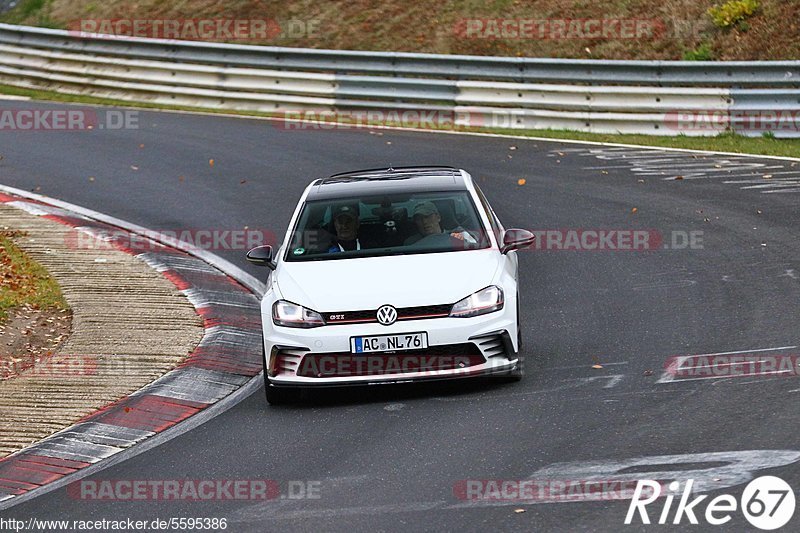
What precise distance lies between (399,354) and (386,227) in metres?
1.50

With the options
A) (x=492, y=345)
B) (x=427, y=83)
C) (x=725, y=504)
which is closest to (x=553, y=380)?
(x=492, y=345)

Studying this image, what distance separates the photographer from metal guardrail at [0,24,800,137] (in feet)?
65.6

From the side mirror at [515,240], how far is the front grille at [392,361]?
1.18 metres

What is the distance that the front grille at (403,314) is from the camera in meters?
9.05

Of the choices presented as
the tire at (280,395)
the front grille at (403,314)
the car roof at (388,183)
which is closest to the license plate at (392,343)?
the front grille at (403,314)

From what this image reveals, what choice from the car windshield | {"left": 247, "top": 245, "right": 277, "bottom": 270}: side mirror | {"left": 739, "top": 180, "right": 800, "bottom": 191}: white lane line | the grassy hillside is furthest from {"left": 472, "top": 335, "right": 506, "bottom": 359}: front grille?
the grassy hillside

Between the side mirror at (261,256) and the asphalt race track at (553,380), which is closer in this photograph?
the asphalt race track at (553,380)

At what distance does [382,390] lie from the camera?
31.7 ft

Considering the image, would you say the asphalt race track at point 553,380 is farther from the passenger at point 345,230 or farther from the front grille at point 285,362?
the passenger at point 345,230

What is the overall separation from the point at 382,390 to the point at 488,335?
1.03 m

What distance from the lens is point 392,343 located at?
897 centimetres

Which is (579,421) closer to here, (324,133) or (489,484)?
(489,484)

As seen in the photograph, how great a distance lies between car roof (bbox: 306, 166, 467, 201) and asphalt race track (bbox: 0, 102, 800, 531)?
1444 millimetres

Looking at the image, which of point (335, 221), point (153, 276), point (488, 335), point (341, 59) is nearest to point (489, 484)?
point (488, 335)
